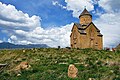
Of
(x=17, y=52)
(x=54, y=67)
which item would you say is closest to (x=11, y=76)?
(x=54, y=67)

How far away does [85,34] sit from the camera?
2228 inches

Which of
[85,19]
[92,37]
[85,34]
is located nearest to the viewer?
[85,34]

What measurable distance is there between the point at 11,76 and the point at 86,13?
39.7 m

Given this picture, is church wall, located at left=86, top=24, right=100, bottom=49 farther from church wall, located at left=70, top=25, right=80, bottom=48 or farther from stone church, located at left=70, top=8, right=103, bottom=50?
church wall, located at left=70, top=25, right=80, bottom=48

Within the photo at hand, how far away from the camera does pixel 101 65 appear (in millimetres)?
24812

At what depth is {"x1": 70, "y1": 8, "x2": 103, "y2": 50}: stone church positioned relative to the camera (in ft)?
184

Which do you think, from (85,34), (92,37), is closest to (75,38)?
(85,34)

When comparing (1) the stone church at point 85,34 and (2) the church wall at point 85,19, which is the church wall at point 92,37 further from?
(2) the church wall at point 85,19

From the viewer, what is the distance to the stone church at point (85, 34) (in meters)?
56.0

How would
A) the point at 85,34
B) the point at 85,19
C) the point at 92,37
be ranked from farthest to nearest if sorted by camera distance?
the point at 85,19
the point at 92,37
the point at 85,34

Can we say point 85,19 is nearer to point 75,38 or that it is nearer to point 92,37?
point 92,37

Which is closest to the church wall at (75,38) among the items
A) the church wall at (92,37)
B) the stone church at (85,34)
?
the stone church at (85,34)

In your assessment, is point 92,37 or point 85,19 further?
point 85,19

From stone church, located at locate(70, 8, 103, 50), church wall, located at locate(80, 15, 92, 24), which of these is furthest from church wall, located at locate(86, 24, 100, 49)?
church wall, located at locate(80, 15, 92, 24)
